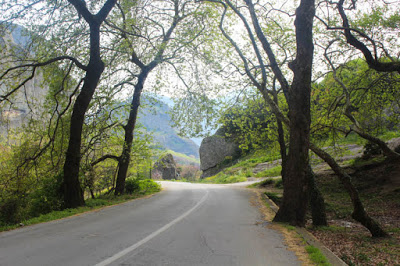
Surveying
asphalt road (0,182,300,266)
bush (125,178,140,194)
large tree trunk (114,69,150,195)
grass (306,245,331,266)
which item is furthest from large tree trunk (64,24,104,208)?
grass (306,245,331,266)

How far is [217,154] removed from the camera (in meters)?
45.6

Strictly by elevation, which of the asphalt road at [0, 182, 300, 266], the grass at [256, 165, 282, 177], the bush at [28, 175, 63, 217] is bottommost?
the grass at [256, 165, 282, 177]

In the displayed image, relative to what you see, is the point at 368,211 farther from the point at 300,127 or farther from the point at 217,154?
the point at 217,154

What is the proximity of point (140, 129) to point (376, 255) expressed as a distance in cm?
1574

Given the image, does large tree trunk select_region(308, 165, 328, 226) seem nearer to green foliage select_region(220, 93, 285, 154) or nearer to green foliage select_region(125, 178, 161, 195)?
green foliage select_region(220, 93, 285, 154)

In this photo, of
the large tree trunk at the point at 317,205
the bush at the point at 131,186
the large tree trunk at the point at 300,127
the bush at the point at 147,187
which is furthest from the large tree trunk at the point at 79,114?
the large tree trunk at the point at 317,205

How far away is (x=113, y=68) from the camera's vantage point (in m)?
16.8

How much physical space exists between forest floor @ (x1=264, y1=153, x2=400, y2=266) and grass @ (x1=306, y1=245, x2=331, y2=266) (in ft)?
2.34

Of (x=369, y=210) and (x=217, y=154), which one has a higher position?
(x=217, y=154)

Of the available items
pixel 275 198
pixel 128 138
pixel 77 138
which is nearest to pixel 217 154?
pixel 128 138

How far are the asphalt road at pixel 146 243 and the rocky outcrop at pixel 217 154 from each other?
116 feet

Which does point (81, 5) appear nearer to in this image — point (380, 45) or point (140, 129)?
point (140, 129)

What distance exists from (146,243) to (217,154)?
131 feet

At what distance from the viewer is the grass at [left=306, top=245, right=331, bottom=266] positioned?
482 centimetres
